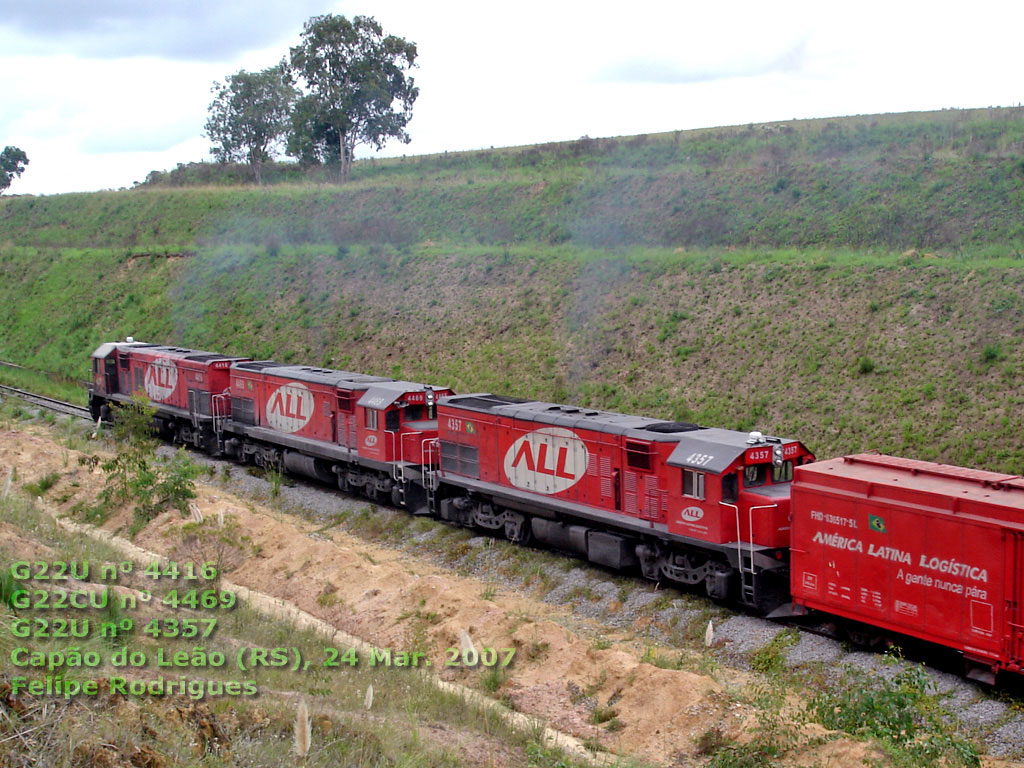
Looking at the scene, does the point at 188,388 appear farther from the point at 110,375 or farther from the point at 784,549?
the point at 784,549

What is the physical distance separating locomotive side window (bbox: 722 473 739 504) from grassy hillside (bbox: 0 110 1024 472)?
1007 cm

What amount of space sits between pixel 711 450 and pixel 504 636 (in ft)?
17.8

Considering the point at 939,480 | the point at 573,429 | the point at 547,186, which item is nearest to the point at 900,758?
the point at 939,480

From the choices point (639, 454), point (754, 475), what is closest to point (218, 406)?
point (639, 454)

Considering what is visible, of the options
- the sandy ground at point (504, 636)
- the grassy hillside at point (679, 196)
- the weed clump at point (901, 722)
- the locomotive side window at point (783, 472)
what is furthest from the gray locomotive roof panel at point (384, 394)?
the grassy hillside at point (679, 196)

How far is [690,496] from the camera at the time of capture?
53.9 ft

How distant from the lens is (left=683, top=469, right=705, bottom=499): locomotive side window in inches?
641

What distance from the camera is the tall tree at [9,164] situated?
10406 centimetres

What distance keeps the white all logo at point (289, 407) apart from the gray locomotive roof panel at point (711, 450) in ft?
43.6

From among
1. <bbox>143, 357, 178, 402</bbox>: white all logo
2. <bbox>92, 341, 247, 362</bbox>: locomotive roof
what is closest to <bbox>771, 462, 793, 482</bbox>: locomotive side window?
<bbox>92, 341, 247, 362</bbox>: locomotive roof

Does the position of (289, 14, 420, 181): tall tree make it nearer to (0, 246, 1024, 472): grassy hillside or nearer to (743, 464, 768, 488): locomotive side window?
(0, 246, 1024, 472): grassy hillside

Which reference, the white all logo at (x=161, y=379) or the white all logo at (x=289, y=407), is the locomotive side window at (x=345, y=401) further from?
the white all logo at (x=161, y=379)

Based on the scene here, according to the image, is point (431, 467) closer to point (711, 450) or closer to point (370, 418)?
point (370, 418)

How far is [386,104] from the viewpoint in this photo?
66125 millimetres
